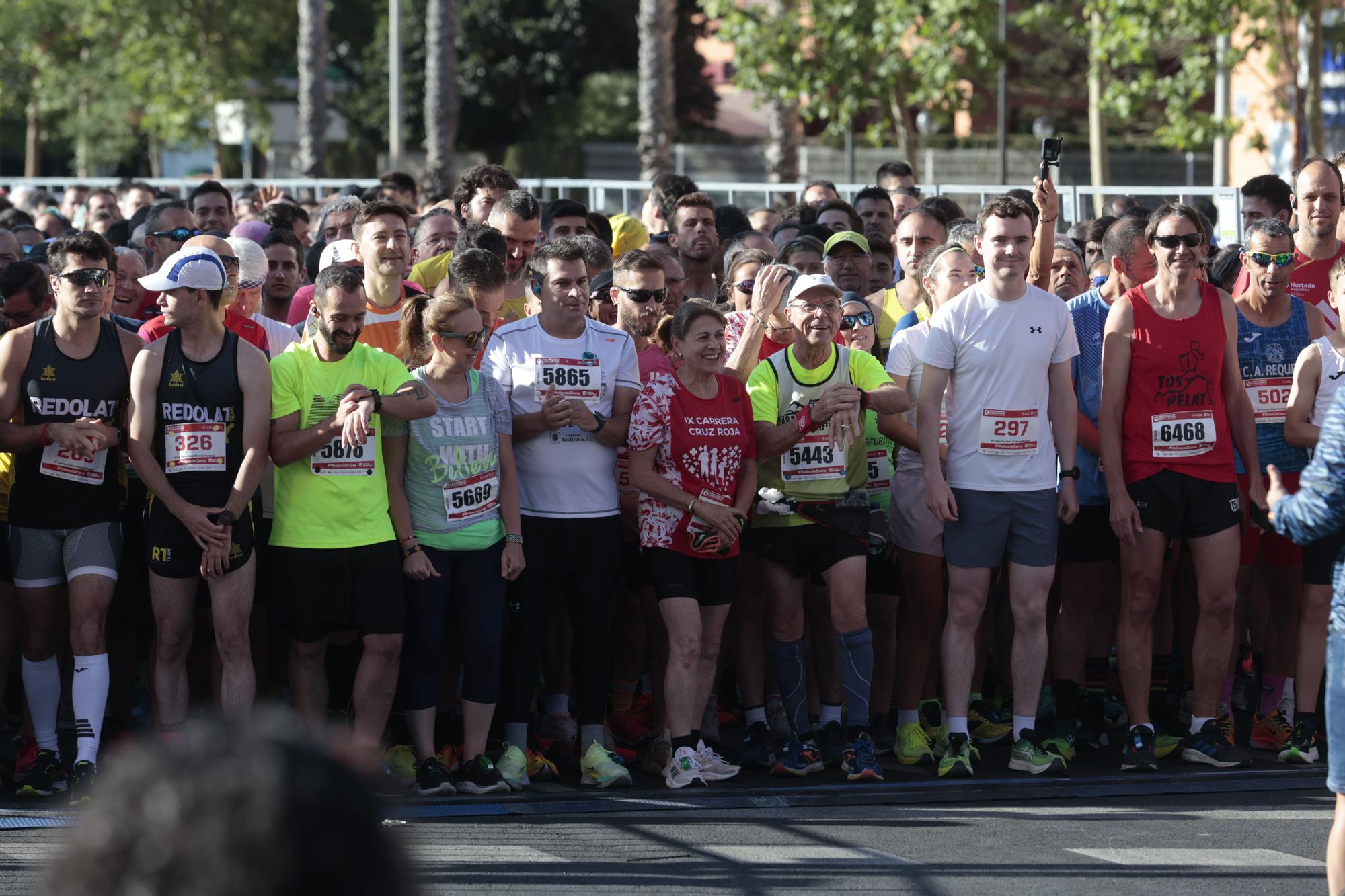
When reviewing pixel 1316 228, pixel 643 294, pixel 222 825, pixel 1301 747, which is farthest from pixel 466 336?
pixel 222 825

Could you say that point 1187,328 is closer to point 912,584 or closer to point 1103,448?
point 1103,448

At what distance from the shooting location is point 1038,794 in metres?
6.49

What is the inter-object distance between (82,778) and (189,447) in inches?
50.6

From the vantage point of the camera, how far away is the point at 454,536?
6.52 m

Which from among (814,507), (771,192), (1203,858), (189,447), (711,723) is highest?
(771,192)

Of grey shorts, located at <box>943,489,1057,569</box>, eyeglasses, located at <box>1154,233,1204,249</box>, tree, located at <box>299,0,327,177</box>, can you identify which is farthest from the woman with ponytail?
tree, located at <box>299,0,327,177</box>

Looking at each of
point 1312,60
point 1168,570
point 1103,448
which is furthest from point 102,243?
point 1312,60

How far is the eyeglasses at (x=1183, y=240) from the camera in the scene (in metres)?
6.89

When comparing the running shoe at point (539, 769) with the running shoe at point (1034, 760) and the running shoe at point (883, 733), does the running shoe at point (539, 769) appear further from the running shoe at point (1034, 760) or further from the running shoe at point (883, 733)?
the running shoe at point (1034, 760)

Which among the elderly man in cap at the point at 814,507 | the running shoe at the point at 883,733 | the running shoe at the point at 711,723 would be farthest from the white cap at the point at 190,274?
the running shoe at the point at 883,733

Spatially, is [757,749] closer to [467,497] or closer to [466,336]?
[467,497]

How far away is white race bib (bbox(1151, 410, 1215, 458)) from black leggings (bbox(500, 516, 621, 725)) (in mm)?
2368

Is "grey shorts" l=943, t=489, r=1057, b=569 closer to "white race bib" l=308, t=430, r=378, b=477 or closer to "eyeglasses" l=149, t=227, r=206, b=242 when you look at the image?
"white race bib" l=308, t=430, r=378, b=477

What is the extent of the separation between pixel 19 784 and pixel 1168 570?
504 centimetres
